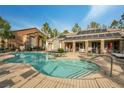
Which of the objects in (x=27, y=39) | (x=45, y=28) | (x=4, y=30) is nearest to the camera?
A: (x=4, y=30)

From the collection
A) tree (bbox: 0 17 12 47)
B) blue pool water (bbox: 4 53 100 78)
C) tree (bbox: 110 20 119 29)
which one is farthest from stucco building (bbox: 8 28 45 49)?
tree (bbox: 110 20 119 29)

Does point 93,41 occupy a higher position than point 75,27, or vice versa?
point 75,27

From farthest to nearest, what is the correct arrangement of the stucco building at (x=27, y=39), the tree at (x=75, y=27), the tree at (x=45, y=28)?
the tree at (x=45, y=28), the tree at (x=75, y=27), the stucco building at (x=27, y=39)

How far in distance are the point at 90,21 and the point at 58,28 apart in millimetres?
6155

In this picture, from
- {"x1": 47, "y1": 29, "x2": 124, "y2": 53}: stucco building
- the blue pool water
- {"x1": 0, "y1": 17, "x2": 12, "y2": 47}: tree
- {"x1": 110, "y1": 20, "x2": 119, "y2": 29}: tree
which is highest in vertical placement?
{"x1": 110, "y1": 20, "x2": 119, "y2": 29}: tree

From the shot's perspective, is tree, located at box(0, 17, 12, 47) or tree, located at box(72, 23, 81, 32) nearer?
tree, located at box(0, 17, 12, 47)

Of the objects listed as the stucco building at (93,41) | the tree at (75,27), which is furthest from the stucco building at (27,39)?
the tree at (75,27)

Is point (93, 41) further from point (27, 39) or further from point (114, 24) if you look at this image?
point (27, 39)

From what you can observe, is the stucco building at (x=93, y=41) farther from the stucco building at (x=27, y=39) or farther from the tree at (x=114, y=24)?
the tree at (x=114, y=24)

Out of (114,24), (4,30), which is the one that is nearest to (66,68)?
(4,30)

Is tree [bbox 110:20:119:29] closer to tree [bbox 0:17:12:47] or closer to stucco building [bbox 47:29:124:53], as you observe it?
stucco building [bbox 47:29:124:53]

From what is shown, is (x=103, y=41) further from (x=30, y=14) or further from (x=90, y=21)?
(x=30, y=14)

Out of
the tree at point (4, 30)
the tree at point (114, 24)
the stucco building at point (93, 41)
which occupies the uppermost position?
the tree at point (114, 24)
